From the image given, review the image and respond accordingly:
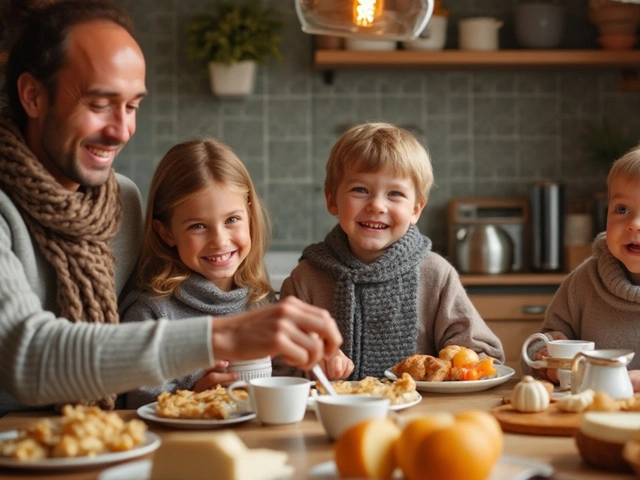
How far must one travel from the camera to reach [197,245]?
2.02 metres

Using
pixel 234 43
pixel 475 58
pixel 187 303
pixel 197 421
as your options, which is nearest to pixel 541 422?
pixel 197 421

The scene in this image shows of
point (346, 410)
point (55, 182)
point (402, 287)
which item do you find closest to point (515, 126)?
point (402, 287)

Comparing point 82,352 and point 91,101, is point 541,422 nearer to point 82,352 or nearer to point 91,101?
point 82,352

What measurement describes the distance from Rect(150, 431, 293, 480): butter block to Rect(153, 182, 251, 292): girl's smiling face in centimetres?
99

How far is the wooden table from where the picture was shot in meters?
1.15

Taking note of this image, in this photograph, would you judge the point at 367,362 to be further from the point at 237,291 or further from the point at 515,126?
the point at 515,126

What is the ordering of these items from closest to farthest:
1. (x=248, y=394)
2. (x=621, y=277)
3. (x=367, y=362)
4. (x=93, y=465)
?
(x=93, y=465) → (x=248, y=394) → (x=621, y=277) → (x=367, y=362)

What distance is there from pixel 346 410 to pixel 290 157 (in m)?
3.11

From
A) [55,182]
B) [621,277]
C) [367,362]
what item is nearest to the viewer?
[55,182]

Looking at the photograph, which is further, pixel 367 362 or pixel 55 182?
pixel 367 362

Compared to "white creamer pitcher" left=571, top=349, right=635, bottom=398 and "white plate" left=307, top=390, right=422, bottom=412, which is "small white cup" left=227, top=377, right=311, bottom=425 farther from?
"white creamer pitcher" left=571, top=349, right=635, bottom=398

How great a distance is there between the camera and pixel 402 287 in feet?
7.05

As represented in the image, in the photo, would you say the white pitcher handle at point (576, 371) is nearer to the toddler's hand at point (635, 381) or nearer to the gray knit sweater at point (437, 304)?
the toddler's hand at point (635, 381)

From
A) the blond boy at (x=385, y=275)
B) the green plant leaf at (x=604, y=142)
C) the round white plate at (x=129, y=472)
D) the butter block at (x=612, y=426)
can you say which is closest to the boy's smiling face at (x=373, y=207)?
the blond boy at (x=385, y=275)
